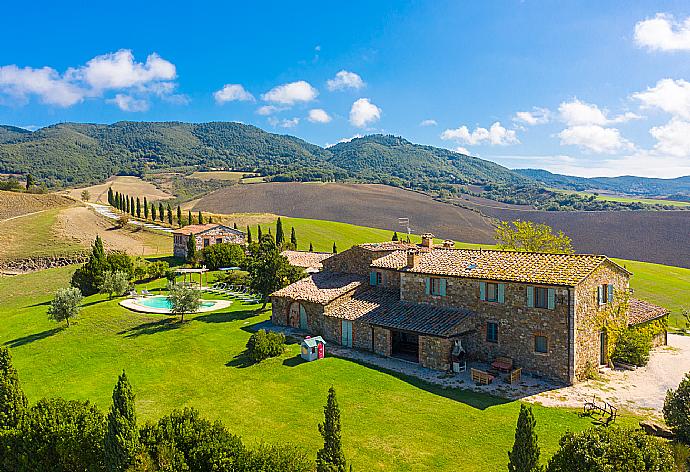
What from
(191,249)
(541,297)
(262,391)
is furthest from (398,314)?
(191,249)

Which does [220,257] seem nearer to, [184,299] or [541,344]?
[184,299]

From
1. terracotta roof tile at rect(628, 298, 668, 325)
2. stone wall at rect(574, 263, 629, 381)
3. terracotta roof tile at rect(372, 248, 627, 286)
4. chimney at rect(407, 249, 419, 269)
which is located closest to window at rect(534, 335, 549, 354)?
stone wall at rect(574, 263, 629, 381)

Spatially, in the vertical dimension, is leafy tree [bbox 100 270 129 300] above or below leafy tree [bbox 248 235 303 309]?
below

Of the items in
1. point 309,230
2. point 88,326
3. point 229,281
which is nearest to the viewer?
point 88,326

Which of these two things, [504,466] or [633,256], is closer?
[504,466]

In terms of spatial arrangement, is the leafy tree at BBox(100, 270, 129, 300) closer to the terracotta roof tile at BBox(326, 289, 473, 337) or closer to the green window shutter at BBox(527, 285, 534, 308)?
the terracotta roof tile at BBox(326, 289, 473, 337)

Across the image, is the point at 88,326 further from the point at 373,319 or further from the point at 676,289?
the point at 676,289

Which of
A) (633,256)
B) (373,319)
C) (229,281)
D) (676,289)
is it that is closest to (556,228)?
(633,256)
